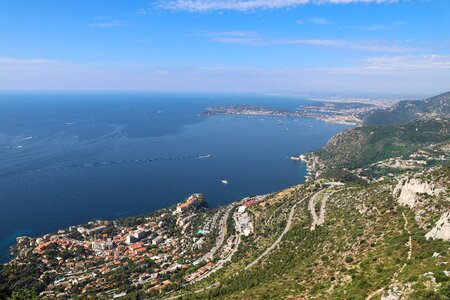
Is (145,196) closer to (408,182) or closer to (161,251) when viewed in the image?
(161,251)

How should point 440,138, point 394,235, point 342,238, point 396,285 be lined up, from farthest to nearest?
point 440,138 < point 342,238 < point 394,235 < point 396,285

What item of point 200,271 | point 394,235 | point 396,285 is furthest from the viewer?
point 200,271

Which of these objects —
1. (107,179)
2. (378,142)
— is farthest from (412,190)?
(378,142)

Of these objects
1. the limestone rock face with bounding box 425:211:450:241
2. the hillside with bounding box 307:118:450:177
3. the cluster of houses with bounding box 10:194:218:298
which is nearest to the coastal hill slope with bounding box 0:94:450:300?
the limestone rock face with bounding box 425:211:450:241

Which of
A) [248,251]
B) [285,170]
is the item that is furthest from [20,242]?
[285,170]

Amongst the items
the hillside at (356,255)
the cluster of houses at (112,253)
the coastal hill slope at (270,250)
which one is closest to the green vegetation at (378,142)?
the coastal hill slope at (270,250)

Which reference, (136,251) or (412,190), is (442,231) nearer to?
(412,190)
